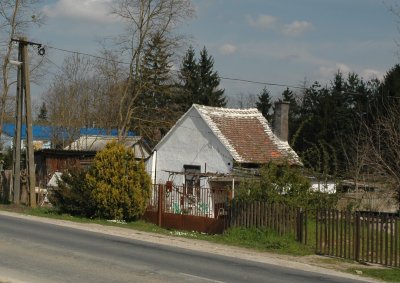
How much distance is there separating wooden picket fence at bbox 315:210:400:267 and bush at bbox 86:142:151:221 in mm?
9020

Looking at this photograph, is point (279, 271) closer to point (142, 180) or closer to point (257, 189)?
point (257, 189)

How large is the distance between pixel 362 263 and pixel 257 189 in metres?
6.01

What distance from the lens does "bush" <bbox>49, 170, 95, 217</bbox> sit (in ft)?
82.9

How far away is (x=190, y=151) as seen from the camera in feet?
123

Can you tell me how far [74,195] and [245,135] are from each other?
13283mm

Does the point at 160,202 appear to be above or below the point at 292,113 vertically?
below

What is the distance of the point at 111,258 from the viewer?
13.7 m

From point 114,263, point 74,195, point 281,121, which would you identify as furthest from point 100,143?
point 114,263

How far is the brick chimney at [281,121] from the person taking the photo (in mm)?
39875

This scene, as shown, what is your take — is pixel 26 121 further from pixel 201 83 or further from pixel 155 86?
pixel 201 83

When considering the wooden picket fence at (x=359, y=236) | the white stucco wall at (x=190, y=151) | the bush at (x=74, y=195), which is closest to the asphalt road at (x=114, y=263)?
the wooden picket fence at (x=359, y=236)

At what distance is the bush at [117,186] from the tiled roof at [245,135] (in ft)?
31.1

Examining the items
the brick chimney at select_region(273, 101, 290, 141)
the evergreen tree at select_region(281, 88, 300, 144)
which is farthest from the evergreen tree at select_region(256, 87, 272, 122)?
the brick chimney at select_region(273, 101, 290, 141)

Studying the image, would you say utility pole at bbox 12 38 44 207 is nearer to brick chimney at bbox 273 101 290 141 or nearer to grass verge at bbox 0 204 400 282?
grass verge at bbox 0 204 400 282
